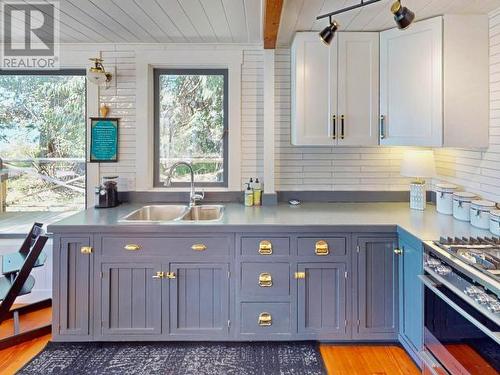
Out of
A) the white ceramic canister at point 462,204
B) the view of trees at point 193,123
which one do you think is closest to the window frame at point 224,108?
the view of trees at point 193,123

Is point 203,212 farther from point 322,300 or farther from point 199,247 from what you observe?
point 322,300

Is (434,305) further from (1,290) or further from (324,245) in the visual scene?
(1,290)

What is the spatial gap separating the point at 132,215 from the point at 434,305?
2.02m

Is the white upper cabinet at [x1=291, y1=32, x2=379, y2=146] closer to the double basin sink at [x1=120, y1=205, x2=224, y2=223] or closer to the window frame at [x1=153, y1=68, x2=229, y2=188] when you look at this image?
the window frame at [x1=153, y1=68, x2=229, y2=188]

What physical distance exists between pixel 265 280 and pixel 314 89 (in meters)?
1.46

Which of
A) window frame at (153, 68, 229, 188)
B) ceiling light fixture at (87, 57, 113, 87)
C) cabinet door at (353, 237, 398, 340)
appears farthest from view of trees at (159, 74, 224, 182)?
cabinet door at (353, 237, 398, 340)

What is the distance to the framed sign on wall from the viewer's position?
10.2 ft

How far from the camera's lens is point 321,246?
236 cm

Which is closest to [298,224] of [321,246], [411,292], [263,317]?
[321,246]

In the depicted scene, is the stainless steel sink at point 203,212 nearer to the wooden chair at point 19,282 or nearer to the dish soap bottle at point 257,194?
the dish soap bottle at point 257,194

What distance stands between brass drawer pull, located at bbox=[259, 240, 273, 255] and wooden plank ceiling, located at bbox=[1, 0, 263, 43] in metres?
1.50

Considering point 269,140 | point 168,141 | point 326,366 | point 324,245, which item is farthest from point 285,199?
point 326,366

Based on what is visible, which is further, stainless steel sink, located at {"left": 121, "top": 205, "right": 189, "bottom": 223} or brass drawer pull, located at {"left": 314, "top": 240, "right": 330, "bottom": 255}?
stainless steel sink, located at {"left": 121, "top": 205, "right": 189, "bottom": 223}

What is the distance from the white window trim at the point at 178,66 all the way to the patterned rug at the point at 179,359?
130 cm
